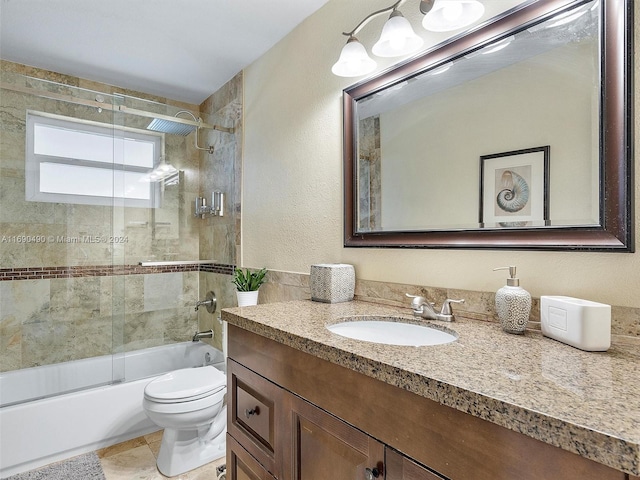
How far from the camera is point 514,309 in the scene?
0.95 m

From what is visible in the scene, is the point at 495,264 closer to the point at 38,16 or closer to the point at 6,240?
the point at 38,16

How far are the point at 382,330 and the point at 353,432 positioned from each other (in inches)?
17.6

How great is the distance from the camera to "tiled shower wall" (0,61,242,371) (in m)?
2.19

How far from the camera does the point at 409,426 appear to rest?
27.8 inches

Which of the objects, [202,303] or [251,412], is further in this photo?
[202,303]

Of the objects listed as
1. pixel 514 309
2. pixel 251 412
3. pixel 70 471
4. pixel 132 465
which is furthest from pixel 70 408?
pixel 514 309

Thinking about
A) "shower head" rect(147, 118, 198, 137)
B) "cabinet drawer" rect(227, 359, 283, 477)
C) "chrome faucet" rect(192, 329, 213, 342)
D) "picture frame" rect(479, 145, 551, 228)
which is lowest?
"chrome faucet" rect(192, 329, 213, 342)

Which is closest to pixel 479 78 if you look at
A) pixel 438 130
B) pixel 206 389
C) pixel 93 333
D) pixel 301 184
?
pixel 438 130

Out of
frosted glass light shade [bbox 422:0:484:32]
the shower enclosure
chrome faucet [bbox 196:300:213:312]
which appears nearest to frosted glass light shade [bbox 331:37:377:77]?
frosted glass light shade [bbox 422:0:484:32]

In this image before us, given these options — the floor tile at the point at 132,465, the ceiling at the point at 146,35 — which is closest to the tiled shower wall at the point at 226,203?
the ceiling at the point at 146,35

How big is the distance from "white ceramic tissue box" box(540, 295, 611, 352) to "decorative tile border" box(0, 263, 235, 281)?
6.89 ft

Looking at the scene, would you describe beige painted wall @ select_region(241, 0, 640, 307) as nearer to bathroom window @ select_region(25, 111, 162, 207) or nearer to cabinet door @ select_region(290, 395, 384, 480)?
cabinet door @ select_region(290, 395, 384, 480)

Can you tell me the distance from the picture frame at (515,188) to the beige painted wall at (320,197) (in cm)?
11

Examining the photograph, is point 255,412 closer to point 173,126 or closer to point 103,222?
point 103,222
